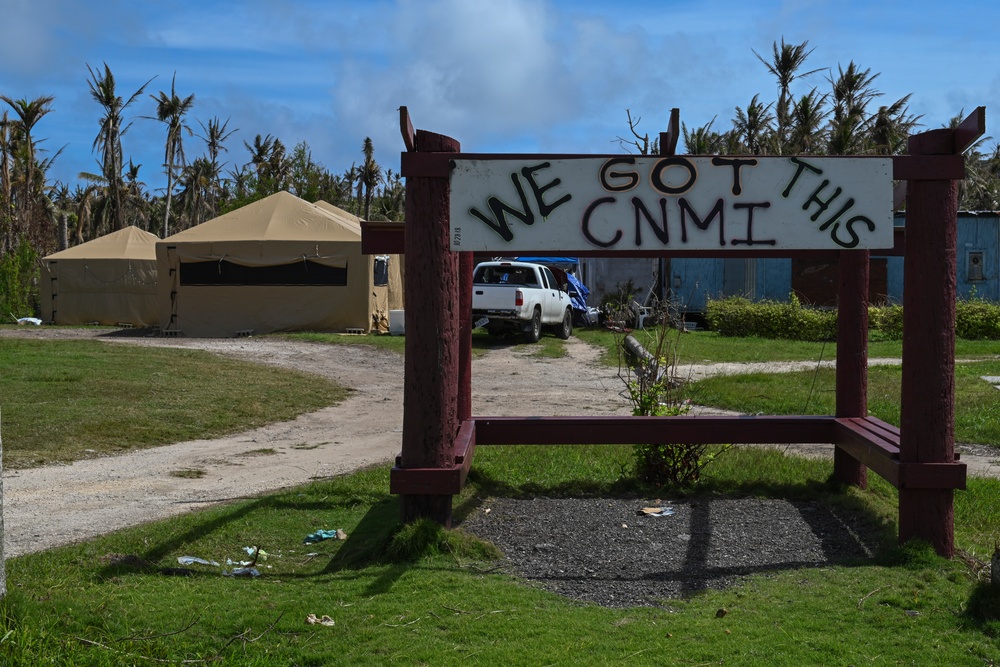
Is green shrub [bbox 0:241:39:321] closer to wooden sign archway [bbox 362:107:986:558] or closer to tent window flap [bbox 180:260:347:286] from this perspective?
tent window flap [bbox 180:260:347:286]

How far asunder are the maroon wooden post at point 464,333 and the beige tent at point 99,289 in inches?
907

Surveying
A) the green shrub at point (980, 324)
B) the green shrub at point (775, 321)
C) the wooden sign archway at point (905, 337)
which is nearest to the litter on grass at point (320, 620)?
the wooden sign archway at point (905, 337)

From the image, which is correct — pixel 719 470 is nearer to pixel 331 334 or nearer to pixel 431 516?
pixel 431 516

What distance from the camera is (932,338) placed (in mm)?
5215

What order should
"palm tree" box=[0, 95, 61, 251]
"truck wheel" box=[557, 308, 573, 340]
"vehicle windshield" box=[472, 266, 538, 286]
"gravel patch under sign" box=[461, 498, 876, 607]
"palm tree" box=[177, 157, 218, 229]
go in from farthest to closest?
1. "palm tree" box=[177, 157, 218, 229]
2. "palm tree" box=[0, 95, 61, 251]
3. "truck wheel" box=[557, 308, 573, 340]
4. "vehicle windshield" box=[472, 266, 538, 286]
5. "gravel patch under sign" box=[461, 498, 876, 607]

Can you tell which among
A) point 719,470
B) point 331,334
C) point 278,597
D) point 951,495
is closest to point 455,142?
point 278,597

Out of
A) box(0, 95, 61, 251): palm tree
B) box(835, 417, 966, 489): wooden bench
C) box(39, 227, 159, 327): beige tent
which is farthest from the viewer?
box(0, 95, 61, 251): palm tree

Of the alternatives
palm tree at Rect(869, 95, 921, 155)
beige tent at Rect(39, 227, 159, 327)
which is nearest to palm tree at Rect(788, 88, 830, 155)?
palm tree at Rect(869, 95, 921, 155)

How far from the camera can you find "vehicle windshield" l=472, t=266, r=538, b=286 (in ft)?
70.9

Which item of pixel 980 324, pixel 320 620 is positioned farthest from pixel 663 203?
pixel 980 324

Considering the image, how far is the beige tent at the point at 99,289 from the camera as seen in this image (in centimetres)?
2834

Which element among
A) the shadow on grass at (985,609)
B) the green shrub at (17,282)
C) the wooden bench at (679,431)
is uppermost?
the green shrub at (17,282)

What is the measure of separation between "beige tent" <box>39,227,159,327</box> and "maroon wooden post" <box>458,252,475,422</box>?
75.6 ft

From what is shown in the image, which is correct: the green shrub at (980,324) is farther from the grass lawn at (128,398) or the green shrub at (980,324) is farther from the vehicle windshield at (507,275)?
the grass lawn at (128,398)
